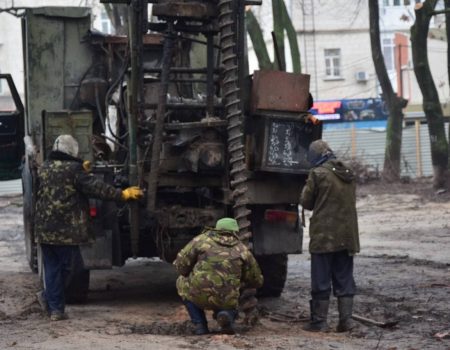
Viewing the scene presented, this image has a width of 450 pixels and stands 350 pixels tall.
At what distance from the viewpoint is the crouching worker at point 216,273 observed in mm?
7957

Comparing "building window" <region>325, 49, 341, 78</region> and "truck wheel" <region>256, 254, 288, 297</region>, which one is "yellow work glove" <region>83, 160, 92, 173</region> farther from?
"building window" <region>325, 49, 341, 78</region>

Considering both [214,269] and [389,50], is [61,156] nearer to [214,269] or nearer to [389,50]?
[214,269]

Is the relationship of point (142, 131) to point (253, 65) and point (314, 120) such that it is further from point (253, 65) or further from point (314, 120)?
point (253, 65)

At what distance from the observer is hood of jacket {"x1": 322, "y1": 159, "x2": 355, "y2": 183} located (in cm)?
862

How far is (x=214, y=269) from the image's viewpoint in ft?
26.1

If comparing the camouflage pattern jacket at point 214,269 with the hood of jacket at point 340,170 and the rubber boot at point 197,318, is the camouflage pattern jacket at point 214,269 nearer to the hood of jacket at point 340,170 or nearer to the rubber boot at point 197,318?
the rubber boot at point 197,318

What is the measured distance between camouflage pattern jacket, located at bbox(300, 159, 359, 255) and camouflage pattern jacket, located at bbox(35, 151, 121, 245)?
5.58ft

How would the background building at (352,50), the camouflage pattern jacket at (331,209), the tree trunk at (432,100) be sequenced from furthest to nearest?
the background building at (352,50) → the tree trunk at (432,100) → the camouflage pattern jacket at (331,209)

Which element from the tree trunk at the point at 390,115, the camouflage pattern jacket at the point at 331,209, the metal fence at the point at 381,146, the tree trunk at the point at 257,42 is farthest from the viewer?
the metal fence at the point at 381,146

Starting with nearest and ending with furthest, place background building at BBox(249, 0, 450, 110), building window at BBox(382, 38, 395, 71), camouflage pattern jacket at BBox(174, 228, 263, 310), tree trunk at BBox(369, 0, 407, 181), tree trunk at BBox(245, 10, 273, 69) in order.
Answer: camouflage pattern jacket at BBox(174, 228, 263, 310) → tree trunk at BBox(369, 0, 407, 181) → tree trunk at BBox(245, 10, 273, 69) → background building at BBox(249, 0, 450, 110) → building window at BBox(382, 38, 395, 71)

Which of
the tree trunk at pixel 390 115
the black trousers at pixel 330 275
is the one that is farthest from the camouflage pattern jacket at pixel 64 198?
the tree trunk at pixel 390 115

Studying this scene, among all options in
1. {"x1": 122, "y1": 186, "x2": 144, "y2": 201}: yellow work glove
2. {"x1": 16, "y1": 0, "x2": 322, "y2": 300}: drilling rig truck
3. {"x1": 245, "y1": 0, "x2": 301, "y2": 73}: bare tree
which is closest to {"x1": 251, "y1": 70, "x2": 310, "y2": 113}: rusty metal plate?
{"x1": 16, "y1": 0, "x2": 322, "y2": 300}: drilling rig truck

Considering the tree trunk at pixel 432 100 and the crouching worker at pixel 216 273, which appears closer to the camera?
the crouching worker at pixel 216 273

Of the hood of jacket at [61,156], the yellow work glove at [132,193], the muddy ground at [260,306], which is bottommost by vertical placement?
the muddy ground at [260,306]
